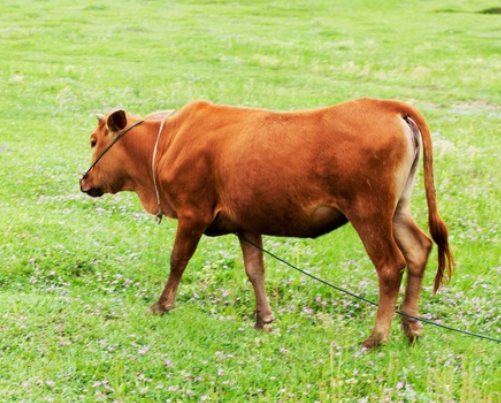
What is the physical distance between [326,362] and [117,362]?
5.60 ft

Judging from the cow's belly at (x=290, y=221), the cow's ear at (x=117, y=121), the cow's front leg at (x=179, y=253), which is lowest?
the cow's front leg at (x=179, y=253)

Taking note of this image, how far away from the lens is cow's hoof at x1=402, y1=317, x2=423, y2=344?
7137 mm

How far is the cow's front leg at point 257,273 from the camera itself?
7559 mm

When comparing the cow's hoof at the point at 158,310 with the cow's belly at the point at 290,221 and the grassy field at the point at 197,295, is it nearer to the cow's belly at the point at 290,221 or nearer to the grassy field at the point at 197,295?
the grassy field at the point at 197,295

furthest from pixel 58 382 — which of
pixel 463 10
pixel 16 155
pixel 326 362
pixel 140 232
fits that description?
pixel 463 10

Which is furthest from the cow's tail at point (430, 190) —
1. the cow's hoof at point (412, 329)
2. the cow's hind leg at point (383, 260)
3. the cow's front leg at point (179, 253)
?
the cow's front leg at point (179, 253)

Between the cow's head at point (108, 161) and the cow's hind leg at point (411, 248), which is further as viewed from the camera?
the cow's head at point (108, 161)

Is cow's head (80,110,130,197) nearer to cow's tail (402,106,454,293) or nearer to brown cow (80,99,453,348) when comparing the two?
brown cow (80,99,453,348)

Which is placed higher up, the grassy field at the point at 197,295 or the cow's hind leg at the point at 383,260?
the cow's hind leg at the point at 383,260

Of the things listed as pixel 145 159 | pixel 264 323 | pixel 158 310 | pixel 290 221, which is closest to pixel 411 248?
pixel 290 221

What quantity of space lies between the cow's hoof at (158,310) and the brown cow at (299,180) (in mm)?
10

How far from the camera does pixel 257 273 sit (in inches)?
303

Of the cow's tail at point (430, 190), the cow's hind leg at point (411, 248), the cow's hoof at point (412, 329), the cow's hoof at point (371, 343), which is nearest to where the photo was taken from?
the cow's tail at point (430, 190)

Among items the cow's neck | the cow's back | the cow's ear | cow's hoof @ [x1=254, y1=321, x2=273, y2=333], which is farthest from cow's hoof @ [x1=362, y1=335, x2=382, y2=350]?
the cow's ear
